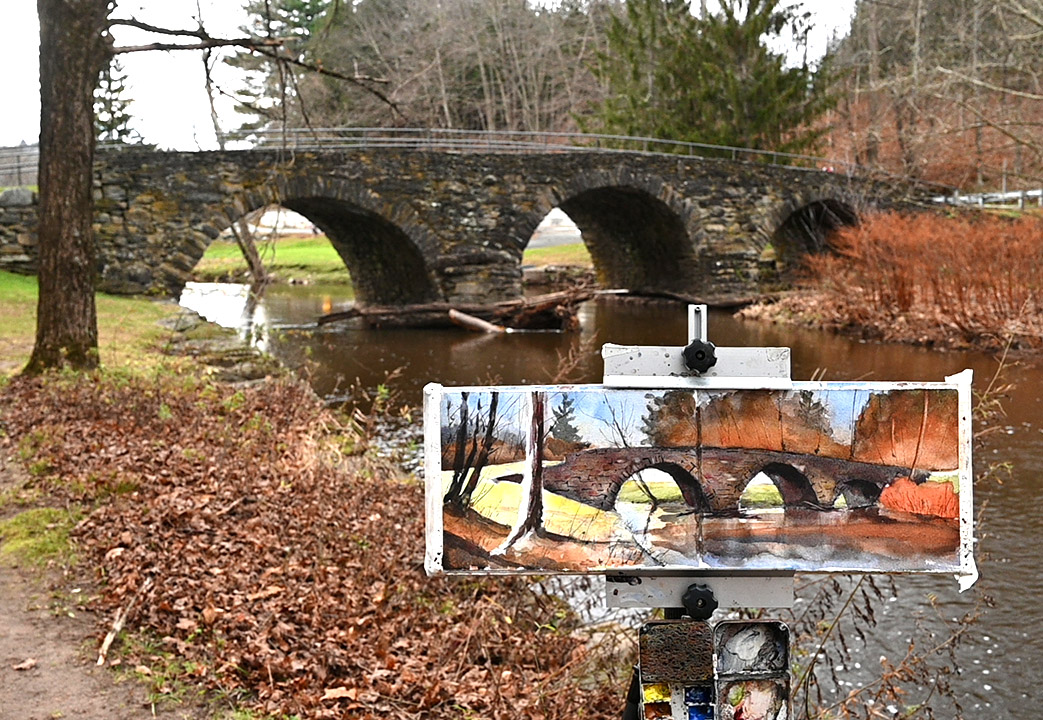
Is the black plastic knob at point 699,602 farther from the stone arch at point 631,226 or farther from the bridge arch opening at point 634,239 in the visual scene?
the bridge arch opening at point 634,239

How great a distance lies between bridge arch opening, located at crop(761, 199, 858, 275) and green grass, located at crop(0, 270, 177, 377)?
1631 centimetres

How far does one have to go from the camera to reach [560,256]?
3756 cm

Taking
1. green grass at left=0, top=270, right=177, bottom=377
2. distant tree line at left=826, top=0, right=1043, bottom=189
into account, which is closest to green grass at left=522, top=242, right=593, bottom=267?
distant tree line at left=826, top=0, right=1043, bottom=189

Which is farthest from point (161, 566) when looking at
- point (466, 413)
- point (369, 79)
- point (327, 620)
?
point (369, 79)

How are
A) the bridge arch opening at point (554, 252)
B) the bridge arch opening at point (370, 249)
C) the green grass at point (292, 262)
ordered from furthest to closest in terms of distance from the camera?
the green grass at point (292, 262) < the bridge arch opening at point (554, 252) < the bridge arch opening at point (370, 249)

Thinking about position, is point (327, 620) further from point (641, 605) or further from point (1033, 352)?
point (1033, 352)

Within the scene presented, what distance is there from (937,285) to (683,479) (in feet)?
48.8

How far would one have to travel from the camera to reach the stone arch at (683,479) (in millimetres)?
2166

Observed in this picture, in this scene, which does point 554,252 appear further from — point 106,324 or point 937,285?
point 106,324

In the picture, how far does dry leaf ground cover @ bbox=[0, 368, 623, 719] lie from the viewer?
3857 mm

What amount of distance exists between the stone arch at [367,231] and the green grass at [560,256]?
10205 mm

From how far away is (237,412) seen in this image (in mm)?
8562

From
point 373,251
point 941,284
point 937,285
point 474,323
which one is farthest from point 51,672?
point 373,251

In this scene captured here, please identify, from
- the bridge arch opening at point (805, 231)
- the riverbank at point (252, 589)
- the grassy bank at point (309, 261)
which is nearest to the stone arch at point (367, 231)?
the grassy bank at point (309, 261)
